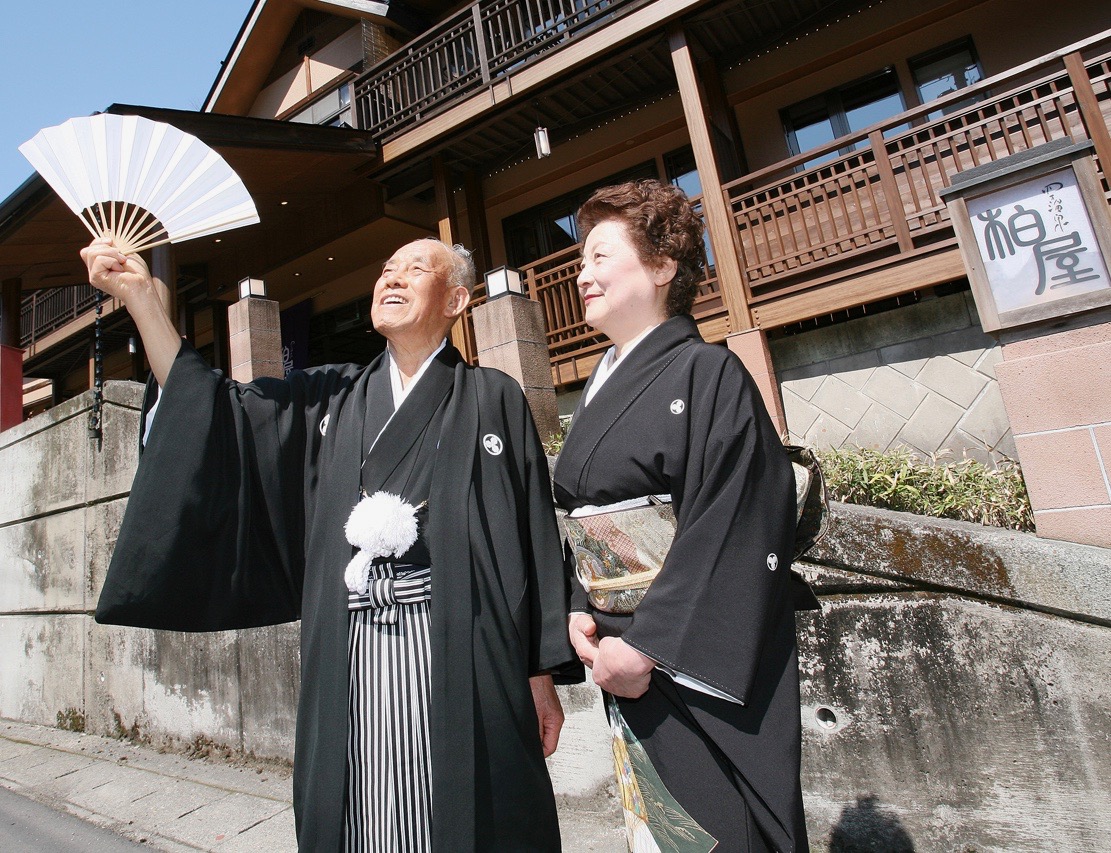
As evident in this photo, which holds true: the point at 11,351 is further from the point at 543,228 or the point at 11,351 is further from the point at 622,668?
the point at 622,668

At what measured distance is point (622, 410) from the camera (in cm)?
180

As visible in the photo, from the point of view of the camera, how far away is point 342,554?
1828mm

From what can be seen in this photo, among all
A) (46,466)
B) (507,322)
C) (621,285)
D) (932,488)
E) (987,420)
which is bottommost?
(932,488)

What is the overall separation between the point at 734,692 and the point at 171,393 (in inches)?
68.7

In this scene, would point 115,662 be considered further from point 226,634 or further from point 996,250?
point 996,250

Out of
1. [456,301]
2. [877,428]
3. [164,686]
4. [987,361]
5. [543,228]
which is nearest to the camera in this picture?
[456,301]

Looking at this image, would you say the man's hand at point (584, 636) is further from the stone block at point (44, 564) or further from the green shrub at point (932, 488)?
the stone block at point (44, 564)

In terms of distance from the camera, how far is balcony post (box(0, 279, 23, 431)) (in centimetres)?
1006

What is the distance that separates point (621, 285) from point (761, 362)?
195 inches

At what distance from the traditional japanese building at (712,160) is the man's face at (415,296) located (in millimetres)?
2503

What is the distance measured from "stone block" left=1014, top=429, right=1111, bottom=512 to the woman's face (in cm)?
188

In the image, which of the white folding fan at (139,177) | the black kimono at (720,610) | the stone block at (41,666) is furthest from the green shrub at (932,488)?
the stone block at (41,666)

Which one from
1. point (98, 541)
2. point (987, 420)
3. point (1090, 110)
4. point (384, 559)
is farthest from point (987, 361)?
point (98, 541)

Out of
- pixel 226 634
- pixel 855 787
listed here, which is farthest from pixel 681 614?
pixel 226 634
